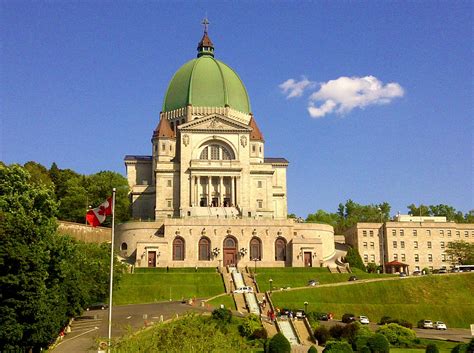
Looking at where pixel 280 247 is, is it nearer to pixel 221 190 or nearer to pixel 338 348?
pixel 221 190

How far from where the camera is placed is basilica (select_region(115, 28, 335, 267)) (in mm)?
95062

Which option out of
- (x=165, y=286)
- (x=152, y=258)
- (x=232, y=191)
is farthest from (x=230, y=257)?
(x=165, y=286)

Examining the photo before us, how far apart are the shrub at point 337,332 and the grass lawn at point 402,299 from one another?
12.0 m

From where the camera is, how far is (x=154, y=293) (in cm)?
7456

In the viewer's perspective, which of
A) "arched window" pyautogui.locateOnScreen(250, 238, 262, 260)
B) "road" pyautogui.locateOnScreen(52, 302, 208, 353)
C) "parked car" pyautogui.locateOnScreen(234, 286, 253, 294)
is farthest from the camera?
"arched window" pyautogui.locateOnScreen(250, 238, 262, 260)

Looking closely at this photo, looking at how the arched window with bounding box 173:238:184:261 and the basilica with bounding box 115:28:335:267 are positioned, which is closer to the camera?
the arched window with bounding box 173:238:184:261

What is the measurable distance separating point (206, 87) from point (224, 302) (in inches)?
2279

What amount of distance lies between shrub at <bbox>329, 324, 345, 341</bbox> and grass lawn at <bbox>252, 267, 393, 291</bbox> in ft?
78.6

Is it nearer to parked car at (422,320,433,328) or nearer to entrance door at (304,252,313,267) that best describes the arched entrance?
entrance door at (304,252,313,267)

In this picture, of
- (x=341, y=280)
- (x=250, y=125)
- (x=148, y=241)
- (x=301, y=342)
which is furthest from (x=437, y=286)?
(x=250, y=125)

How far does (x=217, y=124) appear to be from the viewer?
109625mm

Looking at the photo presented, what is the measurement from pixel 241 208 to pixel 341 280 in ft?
88.4

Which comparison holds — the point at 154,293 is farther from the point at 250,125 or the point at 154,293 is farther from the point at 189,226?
the point at 250,125

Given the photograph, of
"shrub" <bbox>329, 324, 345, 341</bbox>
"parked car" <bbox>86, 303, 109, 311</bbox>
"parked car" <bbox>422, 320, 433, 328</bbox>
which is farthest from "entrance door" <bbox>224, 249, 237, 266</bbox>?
"shrub" <bbox>329, 324, 345, 341</bbox>
